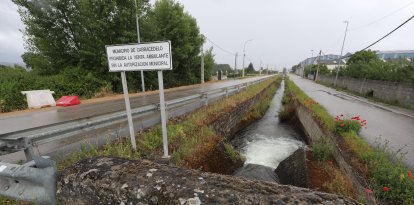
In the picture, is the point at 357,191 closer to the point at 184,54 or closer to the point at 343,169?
the point at 343,169

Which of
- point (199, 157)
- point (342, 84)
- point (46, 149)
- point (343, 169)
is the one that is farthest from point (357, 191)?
point (342, 84)

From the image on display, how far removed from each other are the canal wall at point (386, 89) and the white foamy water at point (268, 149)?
32.9 feet

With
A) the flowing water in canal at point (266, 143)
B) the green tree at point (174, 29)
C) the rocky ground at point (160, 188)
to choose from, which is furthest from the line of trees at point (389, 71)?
the green tree at point (174, 29)

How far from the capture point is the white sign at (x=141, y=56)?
3504mm

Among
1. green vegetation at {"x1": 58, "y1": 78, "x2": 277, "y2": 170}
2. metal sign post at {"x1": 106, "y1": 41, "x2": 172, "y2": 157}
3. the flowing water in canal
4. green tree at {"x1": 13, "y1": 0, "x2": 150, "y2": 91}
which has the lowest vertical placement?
the flowing water in canal

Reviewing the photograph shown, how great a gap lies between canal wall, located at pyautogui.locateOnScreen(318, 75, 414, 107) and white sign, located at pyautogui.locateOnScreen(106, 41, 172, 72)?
17.4 meters

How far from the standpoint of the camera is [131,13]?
749 inches

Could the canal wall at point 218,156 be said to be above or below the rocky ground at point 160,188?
below

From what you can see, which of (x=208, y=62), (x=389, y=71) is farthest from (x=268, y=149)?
(x=208, y=62)

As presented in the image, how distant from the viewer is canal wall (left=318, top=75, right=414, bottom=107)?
14.1 metres

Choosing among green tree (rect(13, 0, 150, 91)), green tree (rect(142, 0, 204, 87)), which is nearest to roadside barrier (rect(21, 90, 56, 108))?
green tree (rect(13, 0, 150, 91))

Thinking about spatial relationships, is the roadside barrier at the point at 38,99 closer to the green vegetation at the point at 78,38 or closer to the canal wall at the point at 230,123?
the green vegetation at the point at 78,38

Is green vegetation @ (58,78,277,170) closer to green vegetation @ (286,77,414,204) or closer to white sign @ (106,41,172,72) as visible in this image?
white sign @ (106,41,172,72)

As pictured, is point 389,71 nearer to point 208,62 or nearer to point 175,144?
point 175,144
